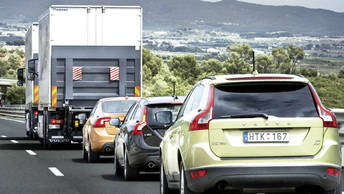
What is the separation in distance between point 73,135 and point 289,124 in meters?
14.7

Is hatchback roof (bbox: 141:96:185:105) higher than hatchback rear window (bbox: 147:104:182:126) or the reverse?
higher

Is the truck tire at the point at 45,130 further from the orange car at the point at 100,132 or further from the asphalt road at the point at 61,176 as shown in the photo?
the orange car at the point at 100,132

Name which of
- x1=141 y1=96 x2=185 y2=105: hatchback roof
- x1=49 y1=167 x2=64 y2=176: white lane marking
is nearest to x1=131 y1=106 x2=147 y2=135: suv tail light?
x1=141 y1=96 x2=185 y2=105: hatchback roof

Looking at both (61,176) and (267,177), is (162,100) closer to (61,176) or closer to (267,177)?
(61,176)

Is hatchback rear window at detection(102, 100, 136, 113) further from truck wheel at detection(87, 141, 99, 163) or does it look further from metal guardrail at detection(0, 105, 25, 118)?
metal guardrail at detection(0, 105, 25, 118)

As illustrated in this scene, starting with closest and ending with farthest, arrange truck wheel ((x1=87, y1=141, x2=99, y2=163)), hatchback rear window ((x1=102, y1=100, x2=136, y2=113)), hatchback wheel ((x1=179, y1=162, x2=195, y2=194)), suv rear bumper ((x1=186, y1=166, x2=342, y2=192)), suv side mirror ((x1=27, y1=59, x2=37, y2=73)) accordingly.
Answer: suv rear bumper ((x1=186, y1=166, x2=342, y2=192)) → hatchback wheel ((x1=179, y1=162, x2=195, y2=194)) → truck wheel ((x1=87, y1=141, x2=99, y2=163)) → hatchback rear window ((x1=102, y1=100, x2=136, y2=113)) → suv side mirror ((x1=27, y1=59, x2=37, y2=73))

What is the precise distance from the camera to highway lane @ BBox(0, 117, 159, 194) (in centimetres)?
1276

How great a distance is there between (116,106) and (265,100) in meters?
10.4

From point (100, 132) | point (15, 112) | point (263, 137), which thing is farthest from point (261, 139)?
point (15, 112)

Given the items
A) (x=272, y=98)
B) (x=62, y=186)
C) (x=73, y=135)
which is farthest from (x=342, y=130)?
(x=73, y=135)

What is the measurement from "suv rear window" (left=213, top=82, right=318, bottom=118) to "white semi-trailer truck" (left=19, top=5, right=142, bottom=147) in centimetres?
1392

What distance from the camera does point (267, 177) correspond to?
877 centimetres

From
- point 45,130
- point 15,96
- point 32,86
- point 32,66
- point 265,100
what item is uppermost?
point 32,66

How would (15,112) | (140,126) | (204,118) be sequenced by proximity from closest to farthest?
1. (204,118)
2. (140,126)
3. (15,112)
